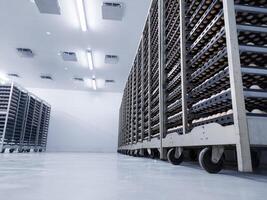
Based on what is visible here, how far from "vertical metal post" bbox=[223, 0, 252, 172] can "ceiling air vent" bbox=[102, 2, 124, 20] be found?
5.30 metres

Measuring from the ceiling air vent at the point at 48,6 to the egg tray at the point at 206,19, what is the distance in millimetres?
5278

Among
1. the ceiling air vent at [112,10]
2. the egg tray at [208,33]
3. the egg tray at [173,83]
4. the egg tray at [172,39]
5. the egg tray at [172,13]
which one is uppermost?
→ the ceiling air vent at [112,10]

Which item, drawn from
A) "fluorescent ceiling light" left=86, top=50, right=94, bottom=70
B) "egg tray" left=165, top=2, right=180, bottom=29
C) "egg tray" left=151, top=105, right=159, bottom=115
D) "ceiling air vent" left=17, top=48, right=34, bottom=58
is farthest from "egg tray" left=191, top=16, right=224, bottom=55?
"ceiling air vent" left=17, top=48, right=34, bottom=58

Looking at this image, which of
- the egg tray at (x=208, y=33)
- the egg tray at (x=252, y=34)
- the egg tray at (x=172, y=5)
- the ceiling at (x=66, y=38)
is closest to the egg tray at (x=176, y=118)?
the egg tray at (x=208, y=33)

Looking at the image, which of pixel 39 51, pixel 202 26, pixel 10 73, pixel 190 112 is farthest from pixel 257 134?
pixel 10 73

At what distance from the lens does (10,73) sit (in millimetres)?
12586

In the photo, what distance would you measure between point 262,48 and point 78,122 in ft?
47.6

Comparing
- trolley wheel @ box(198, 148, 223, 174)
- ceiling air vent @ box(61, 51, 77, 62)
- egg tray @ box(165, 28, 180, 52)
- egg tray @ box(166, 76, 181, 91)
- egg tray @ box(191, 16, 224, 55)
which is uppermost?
ceiling air vent @ box(61, 51, 77, 62)

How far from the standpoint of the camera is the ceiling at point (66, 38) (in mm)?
6762

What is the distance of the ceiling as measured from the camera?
266 inches

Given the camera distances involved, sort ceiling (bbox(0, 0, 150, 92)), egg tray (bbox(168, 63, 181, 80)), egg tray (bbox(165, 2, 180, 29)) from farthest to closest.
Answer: ceiling (bbox(0, 0, 150, 92))
egg tray (bbox(165, 2, 180, 29))
egg tray (bbox(168, 63, 181, 80))

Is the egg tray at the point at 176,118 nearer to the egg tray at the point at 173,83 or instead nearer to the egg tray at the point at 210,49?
the egg tray at the point at 173,83

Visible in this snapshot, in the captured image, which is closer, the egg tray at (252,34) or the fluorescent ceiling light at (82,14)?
the egg tray at (252,34)

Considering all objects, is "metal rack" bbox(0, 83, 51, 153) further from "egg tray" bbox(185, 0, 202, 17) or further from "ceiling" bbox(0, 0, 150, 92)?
"egg tray" bbox(185, 0, 202, 17)
